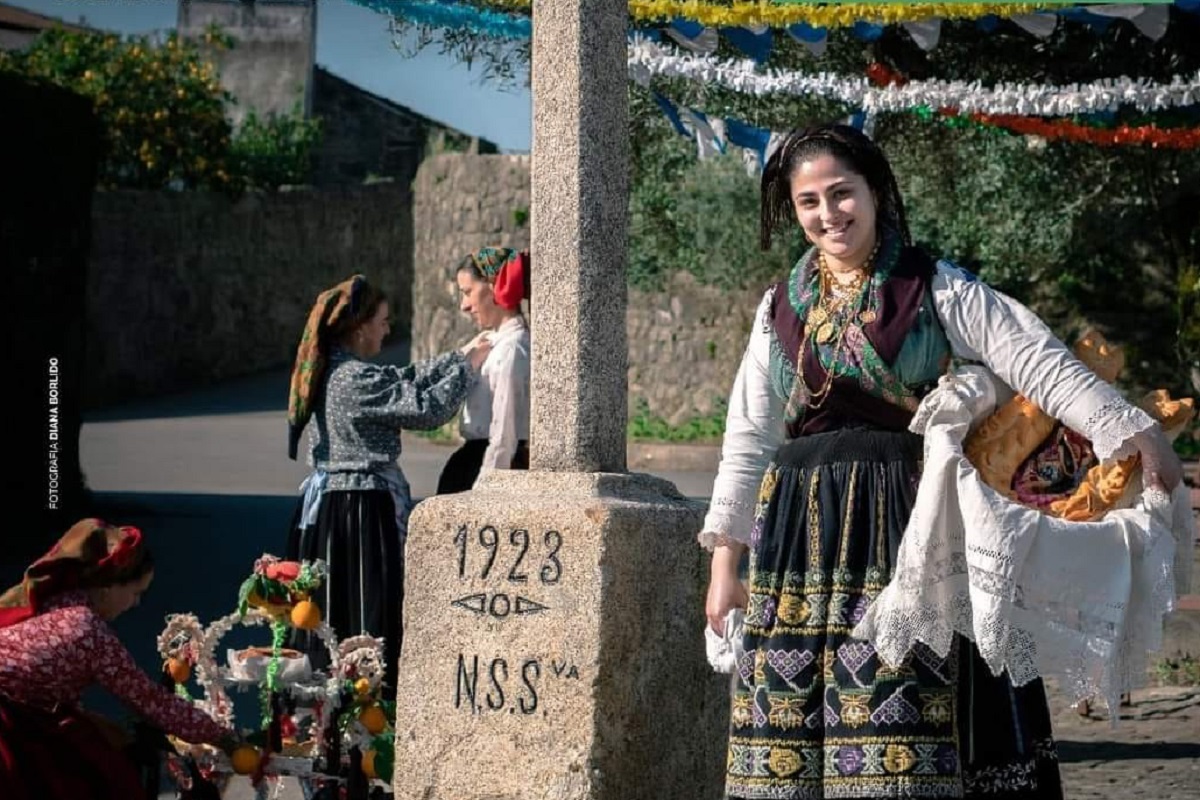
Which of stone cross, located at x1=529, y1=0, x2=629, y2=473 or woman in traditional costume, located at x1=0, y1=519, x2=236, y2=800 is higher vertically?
stone cross, located at x1=529, y1=0, x2=629, y2=473

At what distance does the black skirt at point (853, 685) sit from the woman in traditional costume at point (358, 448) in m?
2.77

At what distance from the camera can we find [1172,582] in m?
4.59

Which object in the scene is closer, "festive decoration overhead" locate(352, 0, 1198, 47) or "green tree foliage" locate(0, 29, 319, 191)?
"festive decoration overhead" locate(352, 0, 1198, 47)

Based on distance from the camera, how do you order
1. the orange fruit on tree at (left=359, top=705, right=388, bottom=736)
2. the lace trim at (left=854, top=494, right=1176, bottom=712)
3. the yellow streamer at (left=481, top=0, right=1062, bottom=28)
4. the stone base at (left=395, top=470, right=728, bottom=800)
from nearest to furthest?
1. the lace trim at (left=854, top=494, right=1176, bottom=712)
2. the stone base at (left=395, top=470, right=728, bottom=800)
3. the orange fruit on tree at (left=359, top=705, right=388, bottom=736)
4. the yellow streamer at (left=481, top=0, right=1062, bottom=28)

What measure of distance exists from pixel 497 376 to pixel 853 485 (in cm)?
291

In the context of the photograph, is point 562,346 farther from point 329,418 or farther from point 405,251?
point 405,251

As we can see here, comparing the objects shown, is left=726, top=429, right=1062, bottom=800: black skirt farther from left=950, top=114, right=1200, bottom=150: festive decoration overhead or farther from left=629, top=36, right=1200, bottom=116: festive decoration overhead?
left=950, top=114, right=1200, bottom=150: festive decoration overhead

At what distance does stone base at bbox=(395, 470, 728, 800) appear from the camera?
Answer: 555cm

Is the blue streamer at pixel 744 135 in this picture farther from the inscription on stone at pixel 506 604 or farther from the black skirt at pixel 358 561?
the inscription on stone at pixel 506 604

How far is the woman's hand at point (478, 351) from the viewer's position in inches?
298

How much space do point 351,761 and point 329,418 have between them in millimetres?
1781

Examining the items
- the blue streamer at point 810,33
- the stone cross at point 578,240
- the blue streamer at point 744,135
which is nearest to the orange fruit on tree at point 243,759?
the stone cross at point 578,240

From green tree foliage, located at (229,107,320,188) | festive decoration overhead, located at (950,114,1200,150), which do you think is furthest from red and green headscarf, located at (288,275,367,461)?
green tree foliage, located at (229,107,320,188)

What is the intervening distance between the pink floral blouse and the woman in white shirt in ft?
6.23
